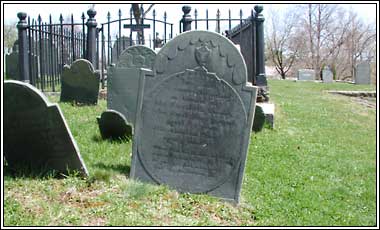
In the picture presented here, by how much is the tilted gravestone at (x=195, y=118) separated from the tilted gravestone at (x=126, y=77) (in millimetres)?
3146

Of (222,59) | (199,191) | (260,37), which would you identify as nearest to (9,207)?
(199,191)

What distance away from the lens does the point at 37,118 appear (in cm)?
417

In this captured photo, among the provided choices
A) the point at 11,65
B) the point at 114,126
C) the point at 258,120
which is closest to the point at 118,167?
the point at 114,126

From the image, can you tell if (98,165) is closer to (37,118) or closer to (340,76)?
(37,118)

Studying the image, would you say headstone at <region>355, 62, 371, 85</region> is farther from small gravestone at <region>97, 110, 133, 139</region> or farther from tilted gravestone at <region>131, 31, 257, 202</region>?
tilted gravestone at <region>131, 31, 257, 202</region>

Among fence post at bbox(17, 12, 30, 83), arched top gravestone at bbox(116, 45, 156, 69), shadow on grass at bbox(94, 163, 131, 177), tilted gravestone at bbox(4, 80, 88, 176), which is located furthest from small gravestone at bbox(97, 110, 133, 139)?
fence post at bbox(17, 12, 30, 83)

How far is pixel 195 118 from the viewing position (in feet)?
14.8

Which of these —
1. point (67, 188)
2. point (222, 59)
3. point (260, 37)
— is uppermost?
point (260, 37)

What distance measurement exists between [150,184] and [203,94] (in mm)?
990

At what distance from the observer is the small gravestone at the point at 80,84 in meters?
9.55

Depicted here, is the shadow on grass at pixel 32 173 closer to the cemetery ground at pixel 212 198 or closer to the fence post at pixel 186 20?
the cemetery ground at pixel 212 198

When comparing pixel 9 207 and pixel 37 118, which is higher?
pixel 37 118

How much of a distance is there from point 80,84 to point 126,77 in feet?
7.39

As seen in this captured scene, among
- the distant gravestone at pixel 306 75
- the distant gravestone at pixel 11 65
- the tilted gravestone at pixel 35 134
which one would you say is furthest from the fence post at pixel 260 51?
the distant gravestone at pixel 306 75
